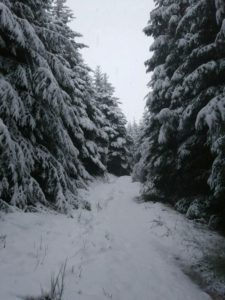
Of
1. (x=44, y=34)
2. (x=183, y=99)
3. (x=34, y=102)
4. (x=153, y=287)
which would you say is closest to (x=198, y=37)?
(x=183, y=99)

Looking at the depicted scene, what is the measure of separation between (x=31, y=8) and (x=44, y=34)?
984mm

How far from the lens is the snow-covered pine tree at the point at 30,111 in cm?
750

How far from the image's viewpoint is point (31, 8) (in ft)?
31.5

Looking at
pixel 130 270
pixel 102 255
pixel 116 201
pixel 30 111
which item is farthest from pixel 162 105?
pixel 130 270

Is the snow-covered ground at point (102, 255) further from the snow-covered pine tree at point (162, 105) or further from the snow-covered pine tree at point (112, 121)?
the snow-covered pine tree at point (112, 121)

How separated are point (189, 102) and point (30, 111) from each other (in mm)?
6073

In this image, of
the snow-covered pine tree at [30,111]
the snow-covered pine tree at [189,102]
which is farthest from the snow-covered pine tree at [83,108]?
the snow-covered pine tree at [30,111]

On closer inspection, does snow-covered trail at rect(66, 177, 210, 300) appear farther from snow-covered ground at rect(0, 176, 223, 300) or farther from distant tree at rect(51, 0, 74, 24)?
distant tree at rect(51, 0, 74, 24)

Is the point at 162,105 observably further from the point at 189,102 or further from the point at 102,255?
the point at 102,255

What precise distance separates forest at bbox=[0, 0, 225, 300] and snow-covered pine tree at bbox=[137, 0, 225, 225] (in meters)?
0.04

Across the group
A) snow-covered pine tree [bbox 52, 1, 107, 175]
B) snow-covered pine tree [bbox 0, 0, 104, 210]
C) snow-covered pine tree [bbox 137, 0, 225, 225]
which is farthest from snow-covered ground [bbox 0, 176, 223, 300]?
snow-covered pine tree [bbox 52, 1, 107, 175]

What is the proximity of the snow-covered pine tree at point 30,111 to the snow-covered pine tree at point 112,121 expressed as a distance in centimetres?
2330

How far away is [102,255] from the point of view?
562 centimetres

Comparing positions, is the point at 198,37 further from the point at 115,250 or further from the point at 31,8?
the point at 115,250
